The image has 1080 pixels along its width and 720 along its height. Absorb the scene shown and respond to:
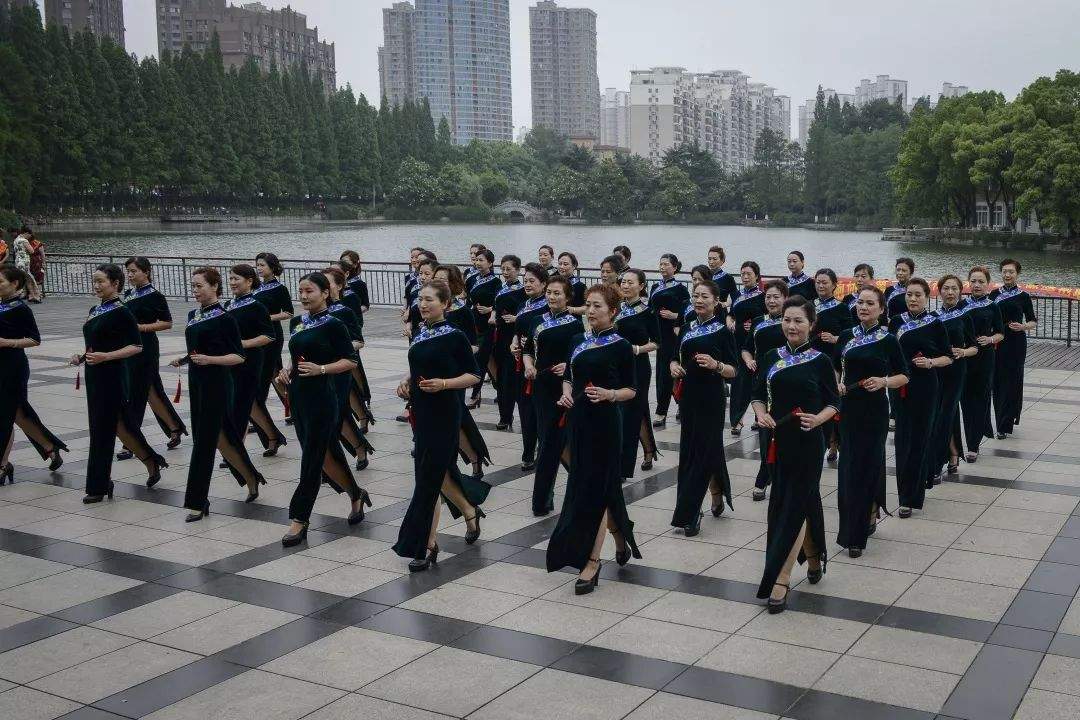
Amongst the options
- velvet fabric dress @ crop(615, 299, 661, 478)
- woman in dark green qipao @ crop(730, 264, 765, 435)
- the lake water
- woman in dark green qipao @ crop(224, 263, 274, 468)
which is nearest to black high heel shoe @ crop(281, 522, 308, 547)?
woman in dark green qipao @ crop(224, 263, 274, 468)

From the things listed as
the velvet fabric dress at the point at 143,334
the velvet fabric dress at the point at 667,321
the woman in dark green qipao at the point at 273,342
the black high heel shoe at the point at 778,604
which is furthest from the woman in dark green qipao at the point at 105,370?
the black high heel shoe at the point at 778,604

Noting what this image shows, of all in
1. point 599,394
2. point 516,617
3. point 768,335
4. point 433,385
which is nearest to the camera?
→ point 516,617

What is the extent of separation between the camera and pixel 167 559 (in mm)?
7852

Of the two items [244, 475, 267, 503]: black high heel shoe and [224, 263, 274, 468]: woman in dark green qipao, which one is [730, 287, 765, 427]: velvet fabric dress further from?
[244, 475, 267, 503]: black high heel shoe

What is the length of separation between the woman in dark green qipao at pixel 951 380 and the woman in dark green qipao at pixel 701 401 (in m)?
2.04

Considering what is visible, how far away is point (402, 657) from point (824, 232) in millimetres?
87897

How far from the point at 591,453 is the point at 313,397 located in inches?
85.0

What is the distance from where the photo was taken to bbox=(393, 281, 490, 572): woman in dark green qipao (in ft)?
24.4

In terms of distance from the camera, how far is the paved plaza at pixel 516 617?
5484 millimetres

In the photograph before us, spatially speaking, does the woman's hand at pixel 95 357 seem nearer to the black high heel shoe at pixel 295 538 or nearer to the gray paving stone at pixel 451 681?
the black high heel shoe at pixel 295 538

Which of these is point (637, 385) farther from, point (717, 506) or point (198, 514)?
point (198, 514)

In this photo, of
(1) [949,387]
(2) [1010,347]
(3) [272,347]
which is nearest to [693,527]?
(1) [949,387]

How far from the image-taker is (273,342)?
11195mm

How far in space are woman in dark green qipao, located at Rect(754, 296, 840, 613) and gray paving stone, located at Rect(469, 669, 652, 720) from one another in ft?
4.88
